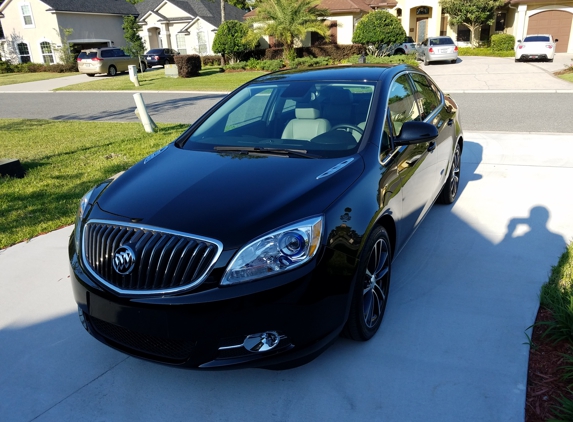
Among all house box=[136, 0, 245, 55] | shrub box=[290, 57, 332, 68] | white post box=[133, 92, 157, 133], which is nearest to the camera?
white post box=[133, 92, 157, 133]

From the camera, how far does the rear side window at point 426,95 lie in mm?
4699

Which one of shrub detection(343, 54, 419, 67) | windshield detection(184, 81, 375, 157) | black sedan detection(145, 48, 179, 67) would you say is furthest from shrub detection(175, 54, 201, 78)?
windshield detection(184, 81, 375, 157)

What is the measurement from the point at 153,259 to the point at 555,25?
3994 centimetres

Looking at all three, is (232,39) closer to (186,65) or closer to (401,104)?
(186,65)

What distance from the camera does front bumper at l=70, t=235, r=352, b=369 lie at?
2.43 meters

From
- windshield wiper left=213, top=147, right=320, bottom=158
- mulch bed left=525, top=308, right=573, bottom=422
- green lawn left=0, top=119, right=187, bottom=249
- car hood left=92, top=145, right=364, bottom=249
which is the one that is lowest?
mulch bed left=525, top=308, right=573, bottom=422

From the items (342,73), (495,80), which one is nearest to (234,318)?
(342,73)

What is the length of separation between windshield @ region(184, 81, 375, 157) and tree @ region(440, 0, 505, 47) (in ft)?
123

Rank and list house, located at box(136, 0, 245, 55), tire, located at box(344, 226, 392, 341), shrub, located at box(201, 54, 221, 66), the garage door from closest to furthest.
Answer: tire, located at box(344, 226, 392, 341) < the garage door < shrub, located at box(201, 54, 221, 66) < house, located at box(136, 0, 245, 55)

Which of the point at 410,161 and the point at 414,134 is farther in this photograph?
the point at 410,161

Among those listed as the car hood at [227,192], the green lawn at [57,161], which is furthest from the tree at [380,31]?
the car hood at [227,192]

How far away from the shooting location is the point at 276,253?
2.52 m

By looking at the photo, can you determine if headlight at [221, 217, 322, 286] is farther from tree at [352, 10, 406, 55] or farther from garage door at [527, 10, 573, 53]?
garage door at [527, 10, 573, 53]

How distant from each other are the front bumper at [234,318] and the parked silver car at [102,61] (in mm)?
31281
